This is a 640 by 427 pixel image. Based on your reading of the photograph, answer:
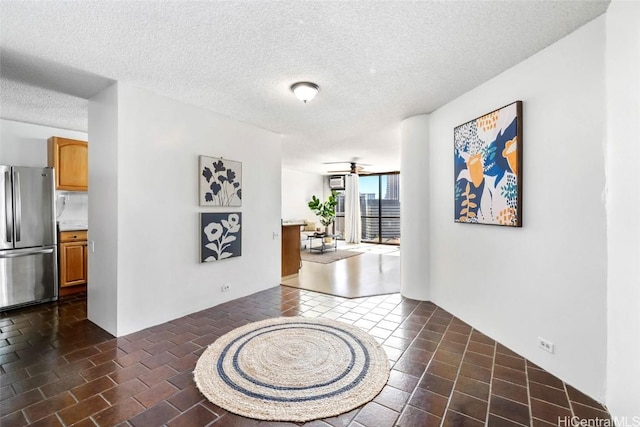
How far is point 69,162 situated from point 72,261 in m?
1.47

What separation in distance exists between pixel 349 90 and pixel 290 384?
2.75m

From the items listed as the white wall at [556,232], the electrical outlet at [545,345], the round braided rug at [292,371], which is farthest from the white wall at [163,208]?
the electrical outlet at [545,345]

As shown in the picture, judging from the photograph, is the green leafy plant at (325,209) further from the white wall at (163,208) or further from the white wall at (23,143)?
the white wall at (23,143)

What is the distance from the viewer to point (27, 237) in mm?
3789

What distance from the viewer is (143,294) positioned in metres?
3.05

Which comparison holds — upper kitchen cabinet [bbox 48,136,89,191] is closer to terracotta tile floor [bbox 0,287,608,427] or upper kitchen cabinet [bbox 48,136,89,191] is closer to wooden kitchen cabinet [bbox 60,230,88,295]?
wooden kitchen cabinet [bbox 60,230,88,295]

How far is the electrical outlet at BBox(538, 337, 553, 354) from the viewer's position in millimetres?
2195

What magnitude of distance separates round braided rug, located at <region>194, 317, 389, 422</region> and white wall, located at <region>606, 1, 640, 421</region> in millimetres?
1383

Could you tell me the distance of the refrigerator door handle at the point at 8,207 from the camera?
11.9 ft

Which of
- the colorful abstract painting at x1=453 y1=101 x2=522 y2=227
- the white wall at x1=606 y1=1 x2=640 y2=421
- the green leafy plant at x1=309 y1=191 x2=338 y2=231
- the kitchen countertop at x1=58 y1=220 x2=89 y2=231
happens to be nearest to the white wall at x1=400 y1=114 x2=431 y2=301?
the colorful abstract painting at x1=453 y1=101 x2=522 y2=227

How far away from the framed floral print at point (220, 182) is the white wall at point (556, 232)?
2.97 meters

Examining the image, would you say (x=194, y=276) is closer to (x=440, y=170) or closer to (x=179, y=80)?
(x=179, y=80)

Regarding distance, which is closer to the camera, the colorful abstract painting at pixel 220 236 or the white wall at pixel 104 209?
the white wall at pixel 104 209

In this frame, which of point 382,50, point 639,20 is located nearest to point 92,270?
point 382,50
